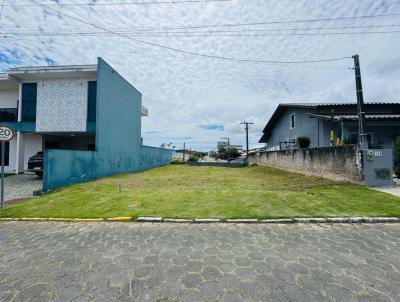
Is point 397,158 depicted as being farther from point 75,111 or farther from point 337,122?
point 75,111

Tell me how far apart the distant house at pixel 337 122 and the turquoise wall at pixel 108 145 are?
1494cm

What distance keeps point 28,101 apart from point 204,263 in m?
19.6

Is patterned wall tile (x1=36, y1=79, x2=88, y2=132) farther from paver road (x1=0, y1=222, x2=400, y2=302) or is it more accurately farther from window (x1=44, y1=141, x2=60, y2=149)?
paver road (x1=0, y1=222, x2=400, y2=302)

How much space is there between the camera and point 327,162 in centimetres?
1124

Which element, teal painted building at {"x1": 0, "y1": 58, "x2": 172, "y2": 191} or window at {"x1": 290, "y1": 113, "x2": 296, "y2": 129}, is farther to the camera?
window at {"x1": 290, "y1": 113, "x2": 296, "y2": 129}

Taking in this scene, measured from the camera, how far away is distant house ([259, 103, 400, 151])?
579 inches

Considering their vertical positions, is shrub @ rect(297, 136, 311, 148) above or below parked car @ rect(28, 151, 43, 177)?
above

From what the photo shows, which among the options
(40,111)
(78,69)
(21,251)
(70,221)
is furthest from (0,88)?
(21,251)

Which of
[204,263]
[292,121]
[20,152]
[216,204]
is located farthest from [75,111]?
[292,121]

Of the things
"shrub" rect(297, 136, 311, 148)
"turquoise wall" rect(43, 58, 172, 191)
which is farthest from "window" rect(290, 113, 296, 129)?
"turquoise wall" rect(43, 58, 172, 191)

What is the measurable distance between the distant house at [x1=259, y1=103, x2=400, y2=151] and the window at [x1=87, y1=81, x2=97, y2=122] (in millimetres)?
15933

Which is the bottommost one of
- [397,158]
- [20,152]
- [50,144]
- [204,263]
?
[204,263]

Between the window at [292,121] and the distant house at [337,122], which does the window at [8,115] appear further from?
the window at [292,121]

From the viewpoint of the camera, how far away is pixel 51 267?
3438 mm
